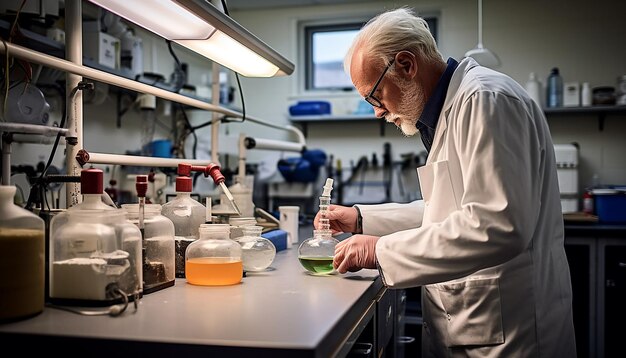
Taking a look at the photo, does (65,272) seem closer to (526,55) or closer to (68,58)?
(68,58)

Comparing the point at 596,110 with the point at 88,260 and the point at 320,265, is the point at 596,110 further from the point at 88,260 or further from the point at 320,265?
the point at 88,260

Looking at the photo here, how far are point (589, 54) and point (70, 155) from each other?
370 centimetres

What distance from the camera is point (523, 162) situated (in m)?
1.17

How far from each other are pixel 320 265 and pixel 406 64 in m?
0.57

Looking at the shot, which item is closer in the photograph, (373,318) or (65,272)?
(65,272)

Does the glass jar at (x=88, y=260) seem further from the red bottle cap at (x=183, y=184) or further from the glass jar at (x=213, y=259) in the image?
the red bottle cap at (x=183, y=184)

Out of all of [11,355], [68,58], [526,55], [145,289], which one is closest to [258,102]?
[526,55]

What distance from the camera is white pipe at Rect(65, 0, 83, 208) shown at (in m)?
1.30

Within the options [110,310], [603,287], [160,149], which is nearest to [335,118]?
[160,149]

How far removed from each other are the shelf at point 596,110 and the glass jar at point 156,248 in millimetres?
3176

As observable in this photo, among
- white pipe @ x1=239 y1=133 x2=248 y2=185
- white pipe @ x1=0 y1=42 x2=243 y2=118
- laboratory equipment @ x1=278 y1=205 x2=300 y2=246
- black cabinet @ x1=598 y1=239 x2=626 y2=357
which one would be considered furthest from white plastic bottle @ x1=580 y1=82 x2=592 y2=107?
white pipe @ x1=0 y1=42 x2=243 y2=118

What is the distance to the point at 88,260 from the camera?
1007 mm

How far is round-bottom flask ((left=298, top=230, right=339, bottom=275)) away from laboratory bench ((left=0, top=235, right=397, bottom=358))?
86 mm

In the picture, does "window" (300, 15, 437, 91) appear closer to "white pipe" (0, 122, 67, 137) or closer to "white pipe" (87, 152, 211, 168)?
"white pipe" (87, 152, 211, 168)
